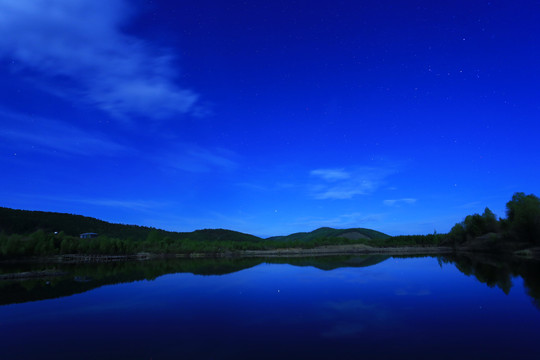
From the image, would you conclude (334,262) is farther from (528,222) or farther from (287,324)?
(287,324)

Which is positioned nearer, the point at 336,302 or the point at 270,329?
the point at 270,329

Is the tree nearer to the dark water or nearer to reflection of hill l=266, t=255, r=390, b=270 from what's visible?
reflection of hill l=266, t=255, r=390, b=270

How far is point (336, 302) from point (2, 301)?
115 ft

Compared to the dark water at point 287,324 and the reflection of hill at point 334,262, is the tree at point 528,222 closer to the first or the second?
the reflection of hill at point 334,262

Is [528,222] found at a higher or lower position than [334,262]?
higher

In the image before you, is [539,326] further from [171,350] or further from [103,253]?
[103,253]

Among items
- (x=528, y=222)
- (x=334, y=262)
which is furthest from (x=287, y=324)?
(x=528, y=222)

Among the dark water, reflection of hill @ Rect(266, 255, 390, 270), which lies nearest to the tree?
reflection of hill @ Rect(266, 255, 390, 270)

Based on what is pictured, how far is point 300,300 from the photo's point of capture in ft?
100.0

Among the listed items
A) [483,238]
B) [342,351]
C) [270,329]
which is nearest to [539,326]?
[342,351]

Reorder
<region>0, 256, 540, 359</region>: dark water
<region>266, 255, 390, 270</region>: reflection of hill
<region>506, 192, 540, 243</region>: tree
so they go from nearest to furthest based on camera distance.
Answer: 1. <region>0, 256, 540, 359</region>: dark water
2. <region>266, 255, 390, 270</region>: reflection of hill
3. <region>506, 192, 540, 243</region>: tree

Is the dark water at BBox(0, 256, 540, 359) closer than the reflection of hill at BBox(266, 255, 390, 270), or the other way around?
the dark water at BBox(0, 256, 540, 359)

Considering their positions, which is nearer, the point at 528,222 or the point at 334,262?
the point at 528,222

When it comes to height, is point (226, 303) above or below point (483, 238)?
below
